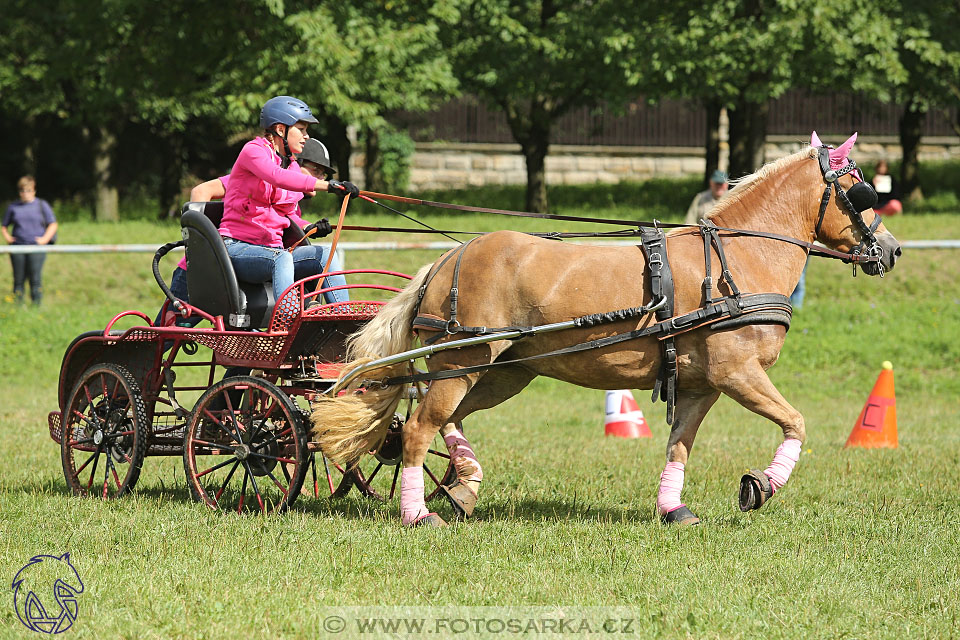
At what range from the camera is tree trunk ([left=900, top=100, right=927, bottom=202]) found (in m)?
26.1

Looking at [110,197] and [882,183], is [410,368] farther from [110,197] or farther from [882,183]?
[110,197]

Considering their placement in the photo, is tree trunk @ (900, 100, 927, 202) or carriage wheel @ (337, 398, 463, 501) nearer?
carriage wheel @ (337, 398, 463, 501)

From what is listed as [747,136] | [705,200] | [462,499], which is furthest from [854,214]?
[747,136]

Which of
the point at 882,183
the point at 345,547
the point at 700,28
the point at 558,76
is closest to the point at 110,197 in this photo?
the point at 558,76

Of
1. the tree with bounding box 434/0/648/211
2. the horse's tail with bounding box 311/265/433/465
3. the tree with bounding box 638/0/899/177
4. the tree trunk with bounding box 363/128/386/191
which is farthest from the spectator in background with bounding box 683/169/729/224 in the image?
the tree trunk with bounding box 363/128/386/191

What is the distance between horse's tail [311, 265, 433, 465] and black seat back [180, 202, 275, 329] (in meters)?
0.67

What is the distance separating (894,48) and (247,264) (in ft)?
58.1

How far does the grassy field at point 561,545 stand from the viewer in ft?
15.4

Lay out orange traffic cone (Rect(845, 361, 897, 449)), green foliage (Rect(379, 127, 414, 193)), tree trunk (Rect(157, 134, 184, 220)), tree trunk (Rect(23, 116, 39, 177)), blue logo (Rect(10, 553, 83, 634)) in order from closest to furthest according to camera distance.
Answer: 1. blue logo (Rect(10, 553, 83, 634))
2. orange traffic cone (Rect(845, 361, 897, 449))
3. tree trunk (Rect(157, 134, 184, 220))
4. tree trunk (Rect(23, 116, 39, 177))
5. green foliage (Rect(379, 127, 414, 193))

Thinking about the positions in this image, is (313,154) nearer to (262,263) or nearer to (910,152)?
(262,263)

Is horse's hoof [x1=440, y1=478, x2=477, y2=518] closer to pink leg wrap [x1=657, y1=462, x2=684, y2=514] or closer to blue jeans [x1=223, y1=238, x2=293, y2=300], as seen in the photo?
pink leg wrap [x1=657, y1=462, x2=684, y2=514]

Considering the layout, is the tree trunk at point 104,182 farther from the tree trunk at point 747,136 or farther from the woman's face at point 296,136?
the woman's face at point 296,136

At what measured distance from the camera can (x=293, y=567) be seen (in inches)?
209

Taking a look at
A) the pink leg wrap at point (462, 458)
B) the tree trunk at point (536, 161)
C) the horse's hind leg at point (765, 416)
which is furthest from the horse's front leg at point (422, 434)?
the tree trunk at point (536, 161)
